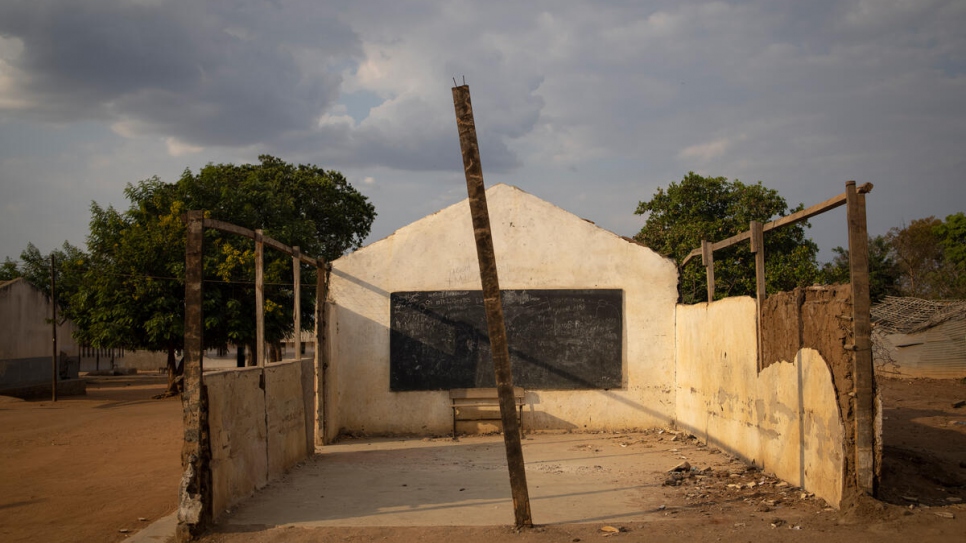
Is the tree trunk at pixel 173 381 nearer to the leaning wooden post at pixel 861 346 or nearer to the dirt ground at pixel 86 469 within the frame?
the dirt ground at pixel 86 469

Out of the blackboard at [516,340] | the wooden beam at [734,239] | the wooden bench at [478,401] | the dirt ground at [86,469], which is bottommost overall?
the dirt ground at [86,469]

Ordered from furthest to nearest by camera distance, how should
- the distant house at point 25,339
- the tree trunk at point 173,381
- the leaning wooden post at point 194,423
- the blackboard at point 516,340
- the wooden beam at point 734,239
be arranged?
the distant house at point 25,339
the tree trunk at point 173,381
the blackboard at point 516,340
the wooden beam at point 734,239
the leaning wooden post at point 194,423

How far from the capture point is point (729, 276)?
69.1 ft

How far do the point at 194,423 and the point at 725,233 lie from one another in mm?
18593

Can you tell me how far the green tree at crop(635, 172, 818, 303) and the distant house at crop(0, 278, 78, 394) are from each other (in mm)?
19826

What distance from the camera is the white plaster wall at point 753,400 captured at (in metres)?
7.16

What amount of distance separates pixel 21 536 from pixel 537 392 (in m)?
7.94

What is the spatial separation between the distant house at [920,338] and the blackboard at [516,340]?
510 inches

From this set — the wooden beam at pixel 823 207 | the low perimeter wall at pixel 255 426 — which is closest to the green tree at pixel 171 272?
the low perimeter wall at pixel 255 426

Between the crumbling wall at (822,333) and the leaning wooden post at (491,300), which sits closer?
the leaning wooden post at (491,300)

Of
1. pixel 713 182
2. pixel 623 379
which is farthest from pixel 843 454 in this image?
pixel 713 182

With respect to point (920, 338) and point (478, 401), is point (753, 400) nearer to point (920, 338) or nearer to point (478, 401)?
point (478, 401)

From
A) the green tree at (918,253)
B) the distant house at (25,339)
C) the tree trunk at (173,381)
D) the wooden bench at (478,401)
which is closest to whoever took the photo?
the wooden bench at (478,401)

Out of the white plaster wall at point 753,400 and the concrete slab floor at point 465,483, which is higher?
the white plaster wall at point 753,400
